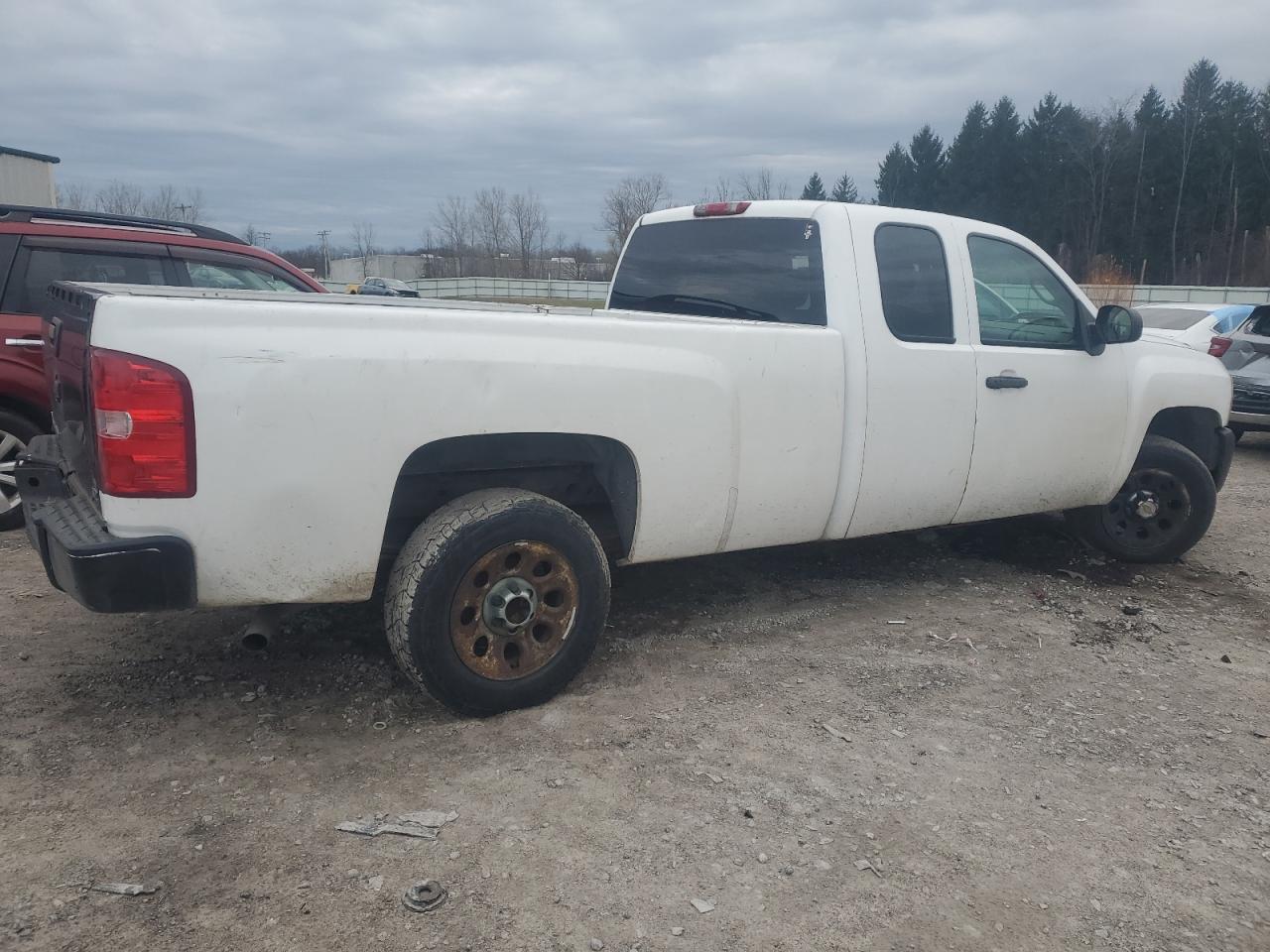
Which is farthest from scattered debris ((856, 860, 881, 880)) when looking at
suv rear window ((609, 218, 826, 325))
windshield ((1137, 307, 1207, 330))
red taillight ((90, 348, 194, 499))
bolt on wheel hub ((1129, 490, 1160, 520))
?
windshield ((1137, 307, 1207, 330))

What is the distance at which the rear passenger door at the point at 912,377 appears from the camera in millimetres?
4355

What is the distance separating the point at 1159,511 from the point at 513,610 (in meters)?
4.17

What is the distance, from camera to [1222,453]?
5.86 metres

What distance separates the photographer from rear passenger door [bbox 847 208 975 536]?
436 cm

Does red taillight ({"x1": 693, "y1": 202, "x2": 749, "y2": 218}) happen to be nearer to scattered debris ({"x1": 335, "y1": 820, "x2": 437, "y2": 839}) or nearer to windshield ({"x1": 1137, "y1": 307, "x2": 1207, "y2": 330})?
scattered debris ({"x1": 335, "y1": 820, "x2": 437, "y2": 839})

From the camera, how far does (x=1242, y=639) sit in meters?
4.71

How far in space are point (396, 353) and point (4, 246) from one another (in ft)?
14.0

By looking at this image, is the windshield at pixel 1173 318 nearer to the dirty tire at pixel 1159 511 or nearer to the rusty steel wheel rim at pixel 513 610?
the dirty tire at pixel 1159 511

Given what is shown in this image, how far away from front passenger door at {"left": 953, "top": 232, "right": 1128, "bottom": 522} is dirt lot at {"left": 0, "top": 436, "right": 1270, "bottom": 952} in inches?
27.0

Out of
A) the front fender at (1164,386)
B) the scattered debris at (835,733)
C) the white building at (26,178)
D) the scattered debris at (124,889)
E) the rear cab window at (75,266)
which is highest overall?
the white building at (26,178)

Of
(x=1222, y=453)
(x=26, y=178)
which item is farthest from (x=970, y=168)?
(x=1222, y=453)

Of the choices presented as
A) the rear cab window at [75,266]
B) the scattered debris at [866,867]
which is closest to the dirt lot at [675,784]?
the scattered debris at [866,867]

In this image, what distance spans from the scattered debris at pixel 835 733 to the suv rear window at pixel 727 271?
1749mm

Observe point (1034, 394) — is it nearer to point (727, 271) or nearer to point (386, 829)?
point (727, 271)
